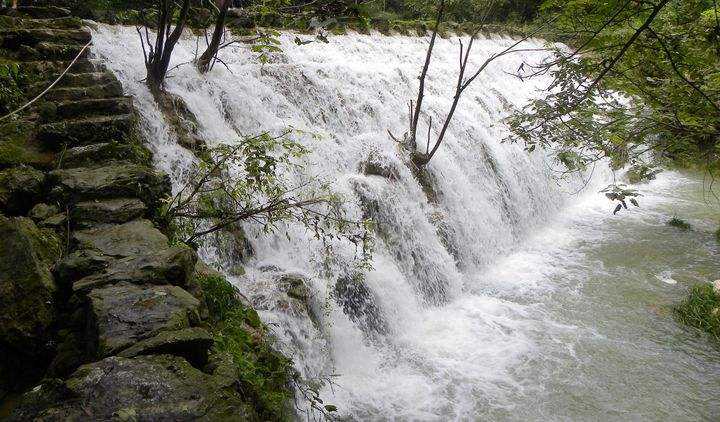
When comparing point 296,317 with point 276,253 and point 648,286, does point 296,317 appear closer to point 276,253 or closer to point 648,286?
point 276,253

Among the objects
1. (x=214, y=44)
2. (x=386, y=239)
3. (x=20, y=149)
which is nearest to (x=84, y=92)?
(x=20, y=149)

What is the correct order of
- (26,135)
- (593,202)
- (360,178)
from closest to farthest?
(26,135)
(360,178)
(593,202)

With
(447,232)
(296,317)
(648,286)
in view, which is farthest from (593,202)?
(296,317)

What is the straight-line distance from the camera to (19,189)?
3525mm

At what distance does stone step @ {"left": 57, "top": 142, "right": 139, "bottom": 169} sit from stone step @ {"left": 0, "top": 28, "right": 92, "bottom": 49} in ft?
7.31

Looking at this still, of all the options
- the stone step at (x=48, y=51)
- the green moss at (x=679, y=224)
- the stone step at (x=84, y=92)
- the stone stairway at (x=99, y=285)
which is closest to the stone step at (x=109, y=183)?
the stone stairway at (x=99, y=285)

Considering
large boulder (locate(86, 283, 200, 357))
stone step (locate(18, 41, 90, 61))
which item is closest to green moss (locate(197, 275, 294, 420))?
large boulder (locate(86, 283, 200, 357))

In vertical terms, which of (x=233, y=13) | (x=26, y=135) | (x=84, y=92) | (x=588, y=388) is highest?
(x=233, y=13)

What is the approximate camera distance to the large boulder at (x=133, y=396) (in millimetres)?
1884

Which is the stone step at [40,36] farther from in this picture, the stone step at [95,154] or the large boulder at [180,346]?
the large boulder at [180,346]

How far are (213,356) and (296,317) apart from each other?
169 centimetres

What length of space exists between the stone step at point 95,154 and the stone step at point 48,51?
1941 millimetres

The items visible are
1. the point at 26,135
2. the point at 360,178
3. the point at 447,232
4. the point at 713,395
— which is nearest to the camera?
the point at 26,135

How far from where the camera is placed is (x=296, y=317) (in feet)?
14.0
